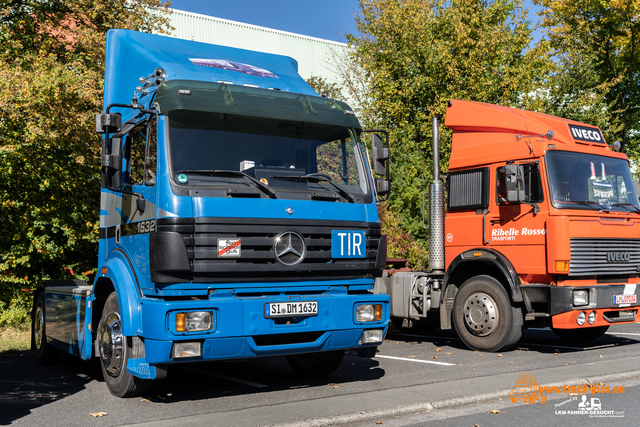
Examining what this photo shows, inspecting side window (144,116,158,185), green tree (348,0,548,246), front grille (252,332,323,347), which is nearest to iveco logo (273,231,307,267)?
front grille (252,332,323,347)

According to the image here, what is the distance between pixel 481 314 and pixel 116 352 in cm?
548

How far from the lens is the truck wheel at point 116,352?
19.4 feet

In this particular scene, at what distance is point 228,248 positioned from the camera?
563 cm

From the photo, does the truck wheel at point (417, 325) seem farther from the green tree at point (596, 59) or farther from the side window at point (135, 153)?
the green tree at point (596, 59)

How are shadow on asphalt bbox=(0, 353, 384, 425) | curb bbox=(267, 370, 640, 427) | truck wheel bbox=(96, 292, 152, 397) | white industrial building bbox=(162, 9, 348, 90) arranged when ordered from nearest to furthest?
curb bbox=(267, 370, 640, 427)
truck wheel bbox=(96, 292, 152, 397)
shadow on asphalt bbox=(0, 353, 384, 425)
white industrial building bbox=(162, 9, 348, 90)

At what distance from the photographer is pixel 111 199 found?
710 centimetres

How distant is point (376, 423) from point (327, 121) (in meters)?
3.15

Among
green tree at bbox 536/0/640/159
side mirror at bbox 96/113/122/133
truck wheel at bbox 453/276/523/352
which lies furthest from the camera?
green tree at bbox 536/0/640/159

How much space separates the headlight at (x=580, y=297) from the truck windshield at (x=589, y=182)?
3.86 ft

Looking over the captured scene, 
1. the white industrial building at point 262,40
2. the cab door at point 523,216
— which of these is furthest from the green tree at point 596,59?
the cab door at point 523,216

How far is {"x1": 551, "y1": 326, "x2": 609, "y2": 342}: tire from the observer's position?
10.3m

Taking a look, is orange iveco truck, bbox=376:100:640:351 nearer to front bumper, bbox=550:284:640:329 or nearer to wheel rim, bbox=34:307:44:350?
front bumper, bbox=550:284:640:329

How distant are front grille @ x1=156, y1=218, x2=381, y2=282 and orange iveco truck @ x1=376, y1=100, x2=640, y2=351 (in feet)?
8.54

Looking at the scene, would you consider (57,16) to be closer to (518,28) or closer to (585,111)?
(518,28)
